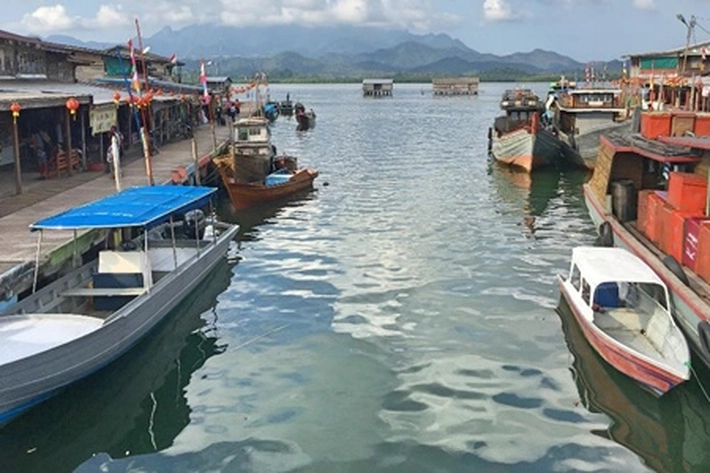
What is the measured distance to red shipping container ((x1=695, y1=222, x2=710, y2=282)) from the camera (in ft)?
46.3

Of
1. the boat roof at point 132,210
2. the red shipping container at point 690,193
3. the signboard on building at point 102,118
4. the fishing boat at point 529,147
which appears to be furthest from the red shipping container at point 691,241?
the fishing boat at point 529,147

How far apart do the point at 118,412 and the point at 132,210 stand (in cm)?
495

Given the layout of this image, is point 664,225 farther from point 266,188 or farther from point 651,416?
point 266,188

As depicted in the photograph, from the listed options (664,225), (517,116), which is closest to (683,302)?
(664,225)

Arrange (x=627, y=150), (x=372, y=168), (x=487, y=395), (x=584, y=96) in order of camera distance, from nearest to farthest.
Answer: (x=487, y=395) → (x=627, y=150) → (x=372, y=168) → (x=584, y=96)

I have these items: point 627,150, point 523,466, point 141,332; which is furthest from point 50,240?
point 627,150

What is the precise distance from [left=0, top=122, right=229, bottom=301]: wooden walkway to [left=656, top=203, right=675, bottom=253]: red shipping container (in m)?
14.2

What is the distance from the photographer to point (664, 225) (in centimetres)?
1716

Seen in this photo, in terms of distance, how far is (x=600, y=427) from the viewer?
466 inches

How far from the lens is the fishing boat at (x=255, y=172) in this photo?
29.9 meters

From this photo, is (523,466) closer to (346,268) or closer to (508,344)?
(508,344)

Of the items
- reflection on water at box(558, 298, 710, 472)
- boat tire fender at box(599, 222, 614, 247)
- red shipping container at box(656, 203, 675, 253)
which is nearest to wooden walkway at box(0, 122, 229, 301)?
reflection on water at box(558, 298, 710, 472)

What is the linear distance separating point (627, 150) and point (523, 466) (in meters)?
13.3

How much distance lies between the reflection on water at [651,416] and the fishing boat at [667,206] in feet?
3.50
